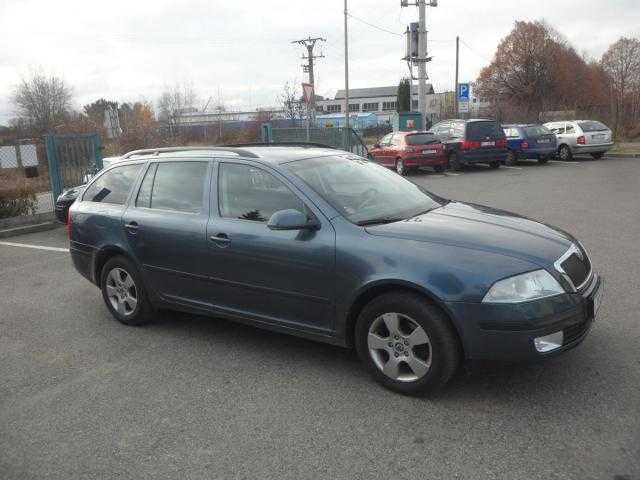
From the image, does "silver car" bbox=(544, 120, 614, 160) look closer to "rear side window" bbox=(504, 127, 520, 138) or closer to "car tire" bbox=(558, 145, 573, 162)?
"car tire" bbox=(558, 145, 573, 162)

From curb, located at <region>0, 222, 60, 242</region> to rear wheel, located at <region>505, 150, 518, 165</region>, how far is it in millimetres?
15241

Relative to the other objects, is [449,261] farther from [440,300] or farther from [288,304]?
[288,304]

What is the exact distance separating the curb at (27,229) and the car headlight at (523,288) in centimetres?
1000

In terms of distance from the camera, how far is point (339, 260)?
3.88 meters

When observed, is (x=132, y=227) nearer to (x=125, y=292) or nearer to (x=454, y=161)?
(x=125, y=292)

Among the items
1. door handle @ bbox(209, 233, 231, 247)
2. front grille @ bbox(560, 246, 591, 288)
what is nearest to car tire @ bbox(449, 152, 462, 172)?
front grille @ bbox(560, 246, 591, 288)

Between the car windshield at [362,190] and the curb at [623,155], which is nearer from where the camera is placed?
the car windshield at [362,190]

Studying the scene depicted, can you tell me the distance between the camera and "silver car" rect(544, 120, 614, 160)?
70.4 feet

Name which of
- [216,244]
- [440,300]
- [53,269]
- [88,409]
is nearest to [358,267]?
[440,300]

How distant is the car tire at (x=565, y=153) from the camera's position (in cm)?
2184

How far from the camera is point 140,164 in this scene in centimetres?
539

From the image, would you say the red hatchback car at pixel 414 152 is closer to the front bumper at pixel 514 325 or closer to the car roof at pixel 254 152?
the car roof at pixel 254 152

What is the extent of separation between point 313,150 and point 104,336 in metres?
2.43

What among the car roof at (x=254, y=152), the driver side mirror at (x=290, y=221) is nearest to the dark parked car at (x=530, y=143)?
the car roof at (x=254, y=152)
